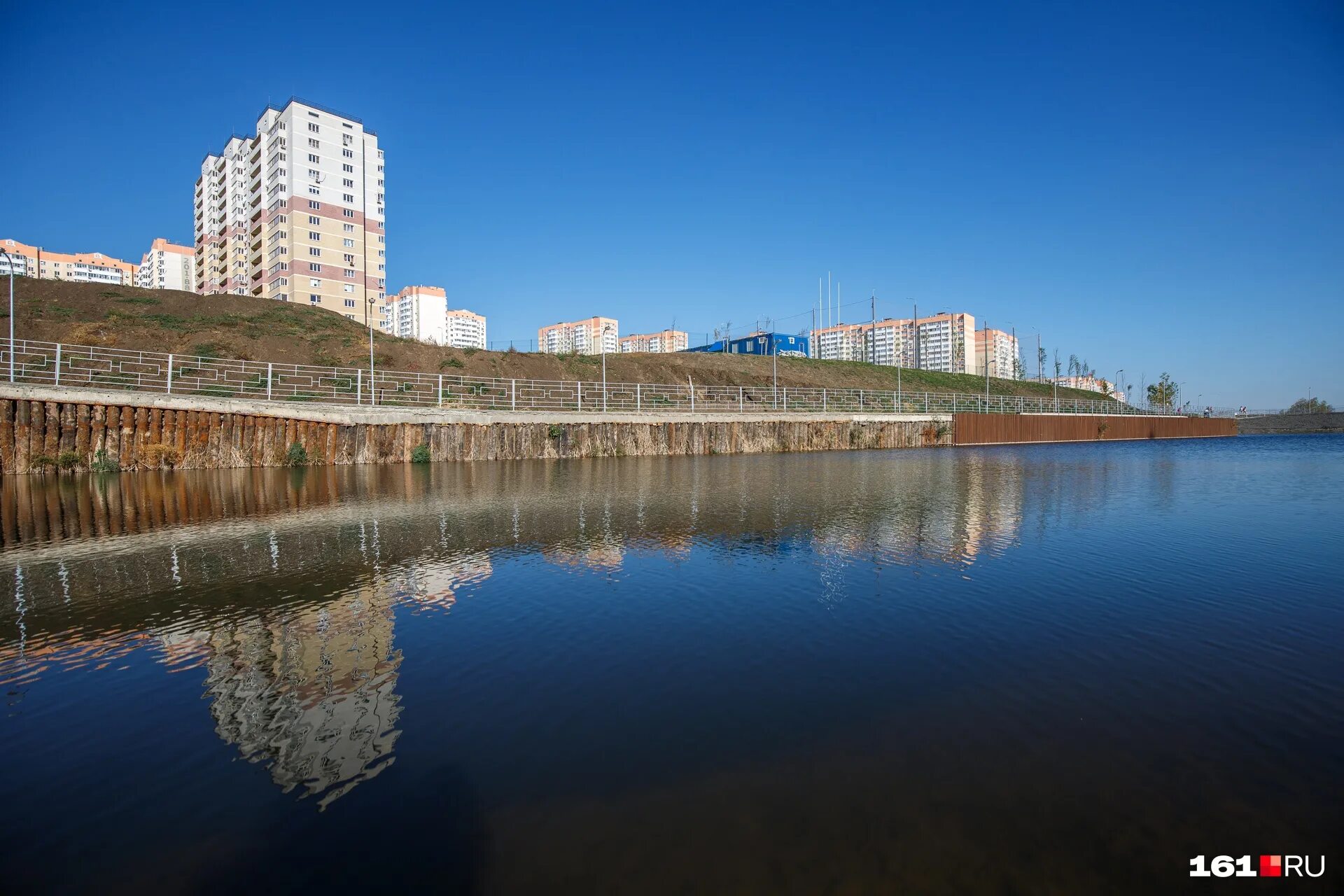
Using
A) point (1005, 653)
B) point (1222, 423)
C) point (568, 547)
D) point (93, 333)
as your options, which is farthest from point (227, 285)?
point (1222, 423)

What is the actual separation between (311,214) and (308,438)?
74706 millimetres

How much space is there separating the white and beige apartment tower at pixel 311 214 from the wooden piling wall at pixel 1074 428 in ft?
213

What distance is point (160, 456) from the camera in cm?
2178

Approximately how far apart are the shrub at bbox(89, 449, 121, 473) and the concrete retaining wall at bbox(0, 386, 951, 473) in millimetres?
47

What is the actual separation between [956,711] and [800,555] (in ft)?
16.2

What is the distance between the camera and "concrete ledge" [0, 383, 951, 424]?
803 inches

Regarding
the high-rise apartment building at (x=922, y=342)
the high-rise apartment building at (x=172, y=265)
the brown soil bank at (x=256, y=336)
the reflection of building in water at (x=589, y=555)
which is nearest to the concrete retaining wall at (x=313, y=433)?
the brown soil bank at (x=256, y=336)

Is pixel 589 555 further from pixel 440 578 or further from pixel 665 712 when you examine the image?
pixel 665 712

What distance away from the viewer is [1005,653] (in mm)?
5703

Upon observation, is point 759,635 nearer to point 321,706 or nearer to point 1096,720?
point 1096,720

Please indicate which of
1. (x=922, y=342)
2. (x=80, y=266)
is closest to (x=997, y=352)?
(x=922, y=342)

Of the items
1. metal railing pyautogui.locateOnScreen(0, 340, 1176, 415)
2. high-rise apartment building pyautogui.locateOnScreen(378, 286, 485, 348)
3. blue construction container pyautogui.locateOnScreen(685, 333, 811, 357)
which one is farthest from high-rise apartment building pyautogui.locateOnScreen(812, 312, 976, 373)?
metal railing pyautogui.locateOnScreen(0, 340, 1176, 415)

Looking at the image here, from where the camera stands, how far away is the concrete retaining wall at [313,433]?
2028 cm

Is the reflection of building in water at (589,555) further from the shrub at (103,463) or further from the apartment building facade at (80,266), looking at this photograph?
the apartment building facade at (80,266)
